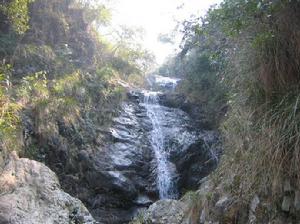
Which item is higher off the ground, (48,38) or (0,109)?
(48,38)

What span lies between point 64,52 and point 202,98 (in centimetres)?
534

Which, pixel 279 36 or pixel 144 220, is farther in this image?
pixel 144 220

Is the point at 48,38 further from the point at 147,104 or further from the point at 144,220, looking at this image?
the point at 144,220

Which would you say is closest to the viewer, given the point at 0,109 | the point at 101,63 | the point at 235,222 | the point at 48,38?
the point at 235,222

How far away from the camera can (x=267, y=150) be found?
3371mm

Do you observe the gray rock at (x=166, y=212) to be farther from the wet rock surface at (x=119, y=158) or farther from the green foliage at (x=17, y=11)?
the green foliage at (x=17, y=11)

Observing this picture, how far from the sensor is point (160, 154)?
11.7 meters

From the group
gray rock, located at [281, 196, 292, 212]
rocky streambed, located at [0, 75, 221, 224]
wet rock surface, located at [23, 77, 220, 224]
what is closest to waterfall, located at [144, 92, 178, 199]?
rocky streambed, located at [0, 75, 221, 224]

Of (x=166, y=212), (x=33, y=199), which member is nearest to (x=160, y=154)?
(x=166, y=212)

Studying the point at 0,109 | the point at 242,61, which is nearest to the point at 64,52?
the point at 0,109

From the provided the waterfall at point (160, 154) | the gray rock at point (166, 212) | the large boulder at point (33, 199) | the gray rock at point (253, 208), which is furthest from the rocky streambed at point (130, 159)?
the gray rock at point (253, 208)

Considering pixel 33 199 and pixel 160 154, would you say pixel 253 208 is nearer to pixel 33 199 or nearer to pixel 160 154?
pixel 33 199

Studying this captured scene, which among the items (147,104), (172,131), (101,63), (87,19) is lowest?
(172,131)

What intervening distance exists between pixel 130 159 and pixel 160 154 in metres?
1.16
